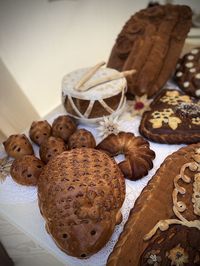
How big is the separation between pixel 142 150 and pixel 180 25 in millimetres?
477

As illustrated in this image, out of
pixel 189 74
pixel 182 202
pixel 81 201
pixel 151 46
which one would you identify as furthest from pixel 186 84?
pixel 81 201

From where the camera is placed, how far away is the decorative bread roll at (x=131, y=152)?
2.14ft

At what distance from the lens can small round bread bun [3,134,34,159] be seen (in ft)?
2.35

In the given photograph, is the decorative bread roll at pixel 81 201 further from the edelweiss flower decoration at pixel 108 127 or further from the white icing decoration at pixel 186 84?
the white icing decoration at pixel 186 84

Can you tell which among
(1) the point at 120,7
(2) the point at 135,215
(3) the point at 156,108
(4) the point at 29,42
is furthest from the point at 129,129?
(1) the point at 120,7

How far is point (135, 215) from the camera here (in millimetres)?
561

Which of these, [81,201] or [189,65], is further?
[189,65]

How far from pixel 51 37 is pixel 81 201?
0.84m

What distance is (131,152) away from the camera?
687 mm

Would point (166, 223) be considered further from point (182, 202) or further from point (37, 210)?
point (37, 210)

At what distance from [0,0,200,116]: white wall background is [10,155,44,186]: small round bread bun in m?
0.49

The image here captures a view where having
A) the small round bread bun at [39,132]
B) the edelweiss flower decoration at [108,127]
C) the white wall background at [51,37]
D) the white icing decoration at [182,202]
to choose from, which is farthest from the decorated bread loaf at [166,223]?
A: the white wall background at [51,37]

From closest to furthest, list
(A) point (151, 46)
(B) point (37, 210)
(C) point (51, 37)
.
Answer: (B) point (37, 210), (A) point (151, 46), (C) point (51, 37)

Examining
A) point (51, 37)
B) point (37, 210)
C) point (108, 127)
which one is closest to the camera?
point (37, 210)
